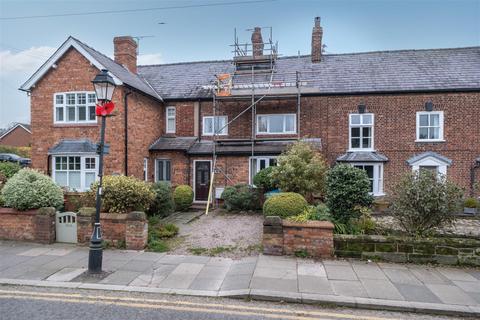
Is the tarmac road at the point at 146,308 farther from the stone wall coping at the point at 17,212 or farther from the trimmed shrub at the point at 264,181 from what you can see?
the trimmed shrub at the point at 264,181

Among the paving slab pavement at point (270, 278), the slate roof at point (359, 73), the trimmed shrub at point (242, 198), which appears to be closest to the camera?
the paving slab pavement at point (270, 278)

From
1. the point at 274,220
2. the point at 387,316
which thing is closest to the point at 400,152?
the point at 274,220

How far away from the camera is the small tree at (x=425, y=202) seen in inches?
295

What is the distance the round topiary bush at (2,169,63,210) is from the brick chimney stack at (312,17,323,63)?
16.9 metres

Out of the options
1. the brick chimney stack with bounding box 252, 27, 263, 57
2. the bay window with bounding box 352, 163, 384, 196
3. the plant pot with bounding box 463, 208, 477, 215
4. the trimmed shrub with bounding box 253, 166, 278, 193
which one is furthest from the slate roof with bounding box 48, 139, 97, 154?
the plant pot with bounding box 463, 208, 477, 215

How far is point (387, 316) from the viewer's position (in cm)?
501

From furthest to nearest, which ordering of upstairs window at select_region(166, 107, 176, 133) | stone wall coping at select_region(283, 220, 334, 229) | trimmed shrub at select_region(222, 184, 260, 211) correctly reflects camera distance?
upstairs window at select_region(166, 107, 176, 133), trimmed shrub at select_region(222, 184, 260, 211), stone wall coping at select_region(283, 220, 334, 229)

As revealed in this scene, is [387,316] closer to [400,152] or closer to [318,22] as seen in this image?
[400,152]

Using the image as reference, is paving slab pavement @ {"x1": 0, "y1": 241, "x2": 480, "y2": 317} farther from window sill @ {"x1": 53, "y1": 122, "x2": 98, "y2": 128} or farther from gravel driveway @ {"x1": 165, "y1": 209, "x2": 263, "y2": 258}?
window sill @ {"x1": 53, "y1": 122, "x2": 98, "y2": 128}

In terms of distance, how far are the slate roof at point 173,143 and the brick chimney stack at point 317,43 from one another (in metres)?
9.67

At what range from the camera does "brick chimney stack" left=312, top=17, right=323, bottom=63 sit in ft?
65.2

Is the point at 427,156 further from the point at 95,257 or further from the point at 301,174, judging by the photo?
the point at 95,257

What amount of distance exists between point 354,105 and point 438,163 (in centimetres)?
519

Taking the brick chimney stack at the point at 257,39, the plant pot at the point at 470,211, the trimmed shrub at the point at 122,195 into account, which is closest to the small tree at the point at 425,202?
the trimmed shrub at the point at 122,195
